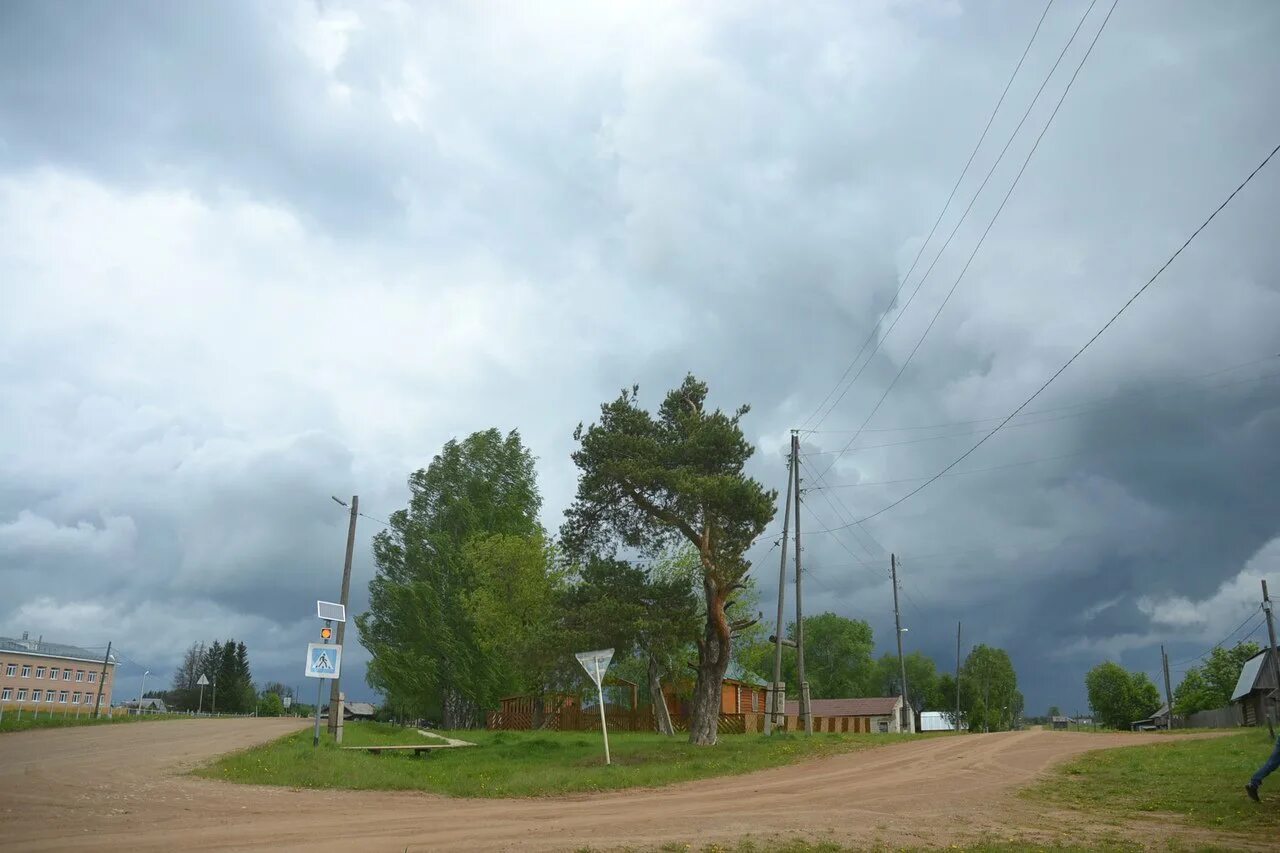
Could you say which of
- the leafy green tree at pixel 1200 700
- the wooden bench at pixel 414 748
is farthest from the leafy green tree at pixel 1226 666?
the wooden bench at pixel 414 748

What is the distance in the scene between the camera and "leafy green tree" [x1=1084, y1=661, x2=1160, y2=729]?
4508 inches

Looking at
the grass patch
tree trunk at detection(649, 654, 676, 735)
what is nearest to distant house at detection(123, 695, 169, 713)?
tree trunk at detection(649, 654, 676, 735)

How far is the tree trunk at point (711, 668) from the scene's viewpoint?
27.6m

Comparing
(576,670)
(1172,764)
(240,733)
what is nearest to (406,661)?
(240,733)

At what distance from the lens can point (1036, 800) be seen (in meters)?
16.6

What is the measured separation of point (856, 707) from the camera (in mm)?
88875

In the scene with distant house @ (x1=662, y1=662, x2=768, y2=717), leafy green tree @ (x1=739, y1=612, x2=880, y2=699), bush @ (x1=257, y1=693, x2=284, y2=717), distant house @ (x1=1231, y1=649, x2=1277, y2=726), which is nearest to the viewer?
distant house @ (x1=662, y1=662, x2=768, y2=717)

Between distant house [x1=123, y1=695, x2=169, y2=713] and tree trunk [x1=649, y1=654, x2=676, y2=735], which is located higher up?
tree trunk [x1=649, y1=654, x2=676, y2=735]

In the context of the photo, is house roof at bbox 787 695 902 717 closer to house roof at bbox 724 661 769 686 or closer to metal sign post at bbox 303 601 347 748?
house roof at bbox 724 661 769 686

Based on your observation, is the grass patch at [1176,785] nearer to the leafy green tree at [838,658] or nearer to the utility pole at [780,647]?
the utility pole at [780,647]

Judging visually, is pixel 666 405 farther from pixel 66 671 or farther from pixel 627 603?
pixel 66 671

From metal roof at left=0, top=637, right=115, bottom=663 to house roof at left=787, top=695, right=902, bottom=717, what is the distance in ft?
281

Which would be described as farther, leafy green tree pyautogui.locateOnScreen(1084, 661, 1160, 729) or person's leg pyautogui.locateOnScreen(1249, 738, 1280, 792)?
leafy green tree pyautogui.locateOnScreen(1084, 661, 1160, 729)

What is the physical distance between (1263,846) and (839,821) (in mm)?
5505
